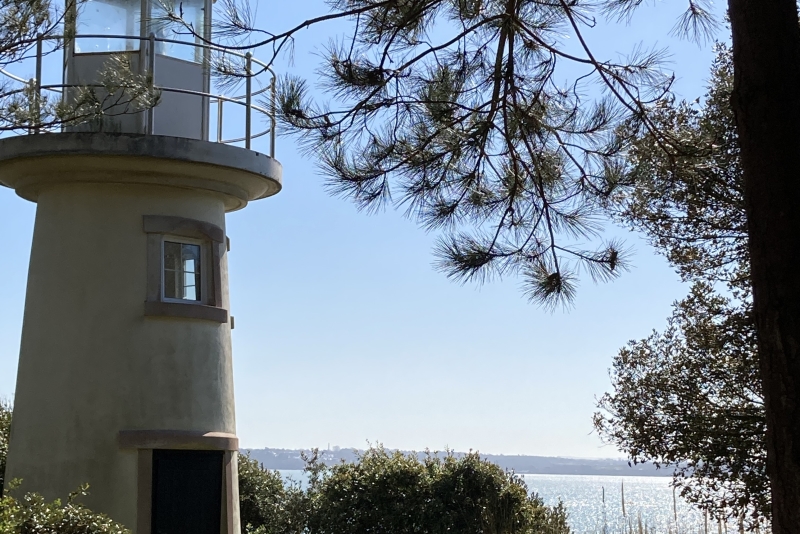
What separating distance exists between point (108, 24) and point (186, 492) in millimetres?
4200

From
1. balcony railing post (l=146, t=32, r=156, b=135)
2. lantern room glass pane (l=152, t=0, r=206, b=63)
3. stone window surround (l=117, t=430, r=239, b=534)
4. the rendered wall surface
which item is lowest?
stone window surround (l=117, t=430, r=239, b=534)

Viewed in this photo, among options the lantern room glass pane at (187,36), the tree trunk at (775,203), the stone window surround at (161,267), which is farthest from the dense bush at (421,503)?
the tree trunk at (775,203)

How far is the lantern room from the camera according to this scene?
Answer: 8.65 meters

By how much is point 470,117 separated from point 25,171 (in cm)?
416

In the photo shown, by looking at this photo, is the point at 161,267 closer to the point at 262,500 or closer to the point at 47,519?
the point at 47,519

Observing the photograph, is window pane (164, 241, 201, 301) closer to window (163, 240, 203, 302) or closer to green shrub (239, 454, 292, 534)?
window (163, 240, 203, 302)

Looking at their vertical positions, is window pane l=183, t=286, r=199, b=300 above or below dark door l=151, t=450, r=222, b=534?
above

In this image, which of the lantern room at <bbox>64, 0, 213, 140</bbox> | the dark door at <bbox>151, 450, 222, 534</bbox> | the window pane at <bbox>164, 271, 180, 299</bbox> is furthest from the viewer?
the window pane at <bbox>164, 271, 180, 299</bbox>

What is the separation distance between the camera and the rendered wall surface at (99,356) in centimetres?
836

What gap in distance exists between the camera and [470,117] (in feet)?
22.9

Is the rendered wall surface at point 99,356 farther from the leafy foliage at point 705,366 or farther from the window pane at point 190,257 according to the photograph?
the leafy foliage at point 705,366

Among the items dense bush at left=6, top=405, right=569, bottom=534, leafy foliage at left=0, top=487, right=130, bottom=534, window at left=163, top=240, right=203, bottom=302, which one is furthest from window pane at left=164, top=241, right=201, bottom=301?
dense bush at left=6, top=405, right=569, bottom=534

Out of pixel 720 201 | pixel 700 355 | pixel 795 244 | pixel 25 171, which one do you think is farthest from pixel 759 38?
pixel 25 171

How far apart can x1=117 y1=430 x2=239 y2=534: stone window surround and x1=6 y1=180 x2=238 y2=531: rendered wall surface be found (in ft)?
0.19
